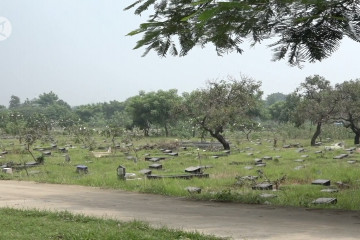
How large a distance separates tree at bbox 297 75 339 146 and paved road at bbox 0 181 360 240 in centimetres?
2187

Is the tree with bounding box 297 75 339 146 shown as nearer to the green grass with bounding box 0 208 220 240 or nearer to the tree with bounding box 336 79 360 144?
the tree with bounding box 336 79 360 144

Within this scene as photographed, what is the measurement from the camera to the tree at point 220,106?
26969 mm

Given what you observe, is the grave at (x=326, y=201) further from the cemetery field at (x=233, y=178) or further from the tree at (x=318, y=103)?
the tree at (x=318, y=103)

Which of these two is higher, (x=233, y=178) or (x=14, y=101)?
(x=14, y=101)

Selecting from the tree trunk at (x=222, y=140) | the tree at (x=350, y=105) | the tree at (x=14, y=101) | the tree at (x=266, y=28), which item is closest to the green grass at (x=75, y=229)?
the tree at (x=266, y=28)

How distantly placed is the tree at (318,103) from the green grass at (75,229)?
2501 cm

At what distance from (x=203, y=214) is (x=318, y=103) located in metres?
25.2

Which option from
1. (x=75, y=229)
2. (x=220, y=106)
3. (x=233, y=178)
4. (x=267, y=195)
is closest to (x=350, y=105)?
(x=220, y=106)

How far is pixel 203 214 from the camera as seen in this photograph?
7754 millimetres

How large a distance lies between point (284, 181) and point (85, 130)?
878 inches

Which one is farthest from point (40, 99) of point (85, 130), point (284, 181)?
point (284, 181)

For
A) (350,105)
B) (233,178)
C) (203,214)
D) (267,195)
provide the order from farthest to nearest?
(350,105) → (233,178) → (267,195) → (203,214)

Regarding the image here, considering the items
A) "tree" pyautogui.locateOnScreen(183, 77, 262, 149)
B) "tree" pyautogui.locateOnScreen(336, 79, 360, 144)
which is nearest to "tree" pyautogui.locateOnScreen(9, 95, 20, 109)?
"tree" pyautogui.locateOnScreen(183, 77, 262, 149)

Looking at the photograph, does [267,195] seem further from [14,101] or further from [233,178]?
[14,101]
